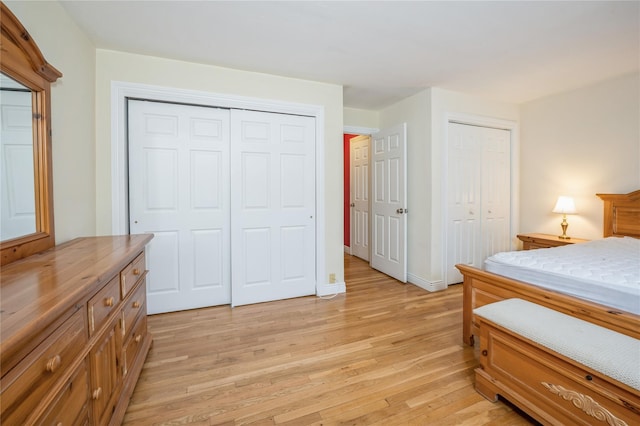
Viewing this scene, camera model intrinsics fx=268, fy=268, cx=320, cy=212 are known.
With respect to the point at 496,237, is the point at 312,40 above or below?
above

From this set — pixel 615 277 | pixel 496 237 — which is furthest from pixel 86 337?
pixel 496 237

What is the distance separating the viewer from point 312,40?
213 cm

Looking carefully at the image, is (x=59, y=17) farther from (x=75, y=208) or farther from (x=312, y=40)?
(x=312, y=40)

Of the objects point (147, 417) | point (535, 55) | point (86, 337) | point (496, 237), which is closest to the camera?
point (86, 337)

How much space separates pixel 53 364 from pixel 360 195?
170 inches

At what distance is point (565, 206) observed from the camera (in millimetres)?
3096

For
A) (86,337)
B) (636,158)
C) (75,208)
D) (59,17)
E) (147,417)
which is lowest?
(147,417)

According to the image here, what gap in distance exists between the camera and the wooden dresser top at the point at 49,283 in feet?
2.15

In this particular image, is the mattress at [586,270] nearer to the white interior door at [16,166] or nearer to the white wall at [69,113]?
the white interior door at [16,166]

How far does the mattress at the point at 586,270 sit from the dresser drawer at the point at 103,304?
7.59 feet

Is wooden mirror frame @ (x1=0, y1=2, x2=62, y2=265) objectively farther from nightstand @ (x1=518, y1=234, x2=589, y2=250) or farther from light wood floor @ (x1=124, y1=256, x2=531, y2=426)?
nightstand @ (x1=518, y1=234, x2=589, y2=250)

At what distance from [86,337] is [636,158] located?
458 centimetres

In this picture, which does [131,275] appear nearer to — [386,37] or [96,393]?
[96,393]

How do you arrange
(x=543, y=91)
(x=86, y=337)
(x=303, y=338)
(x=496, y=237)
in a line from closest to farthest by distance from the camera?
1. (x=86, y=337)
2. (x=303, y=338)
3. (x=543, y=91)
4. (x=496, y=237)
